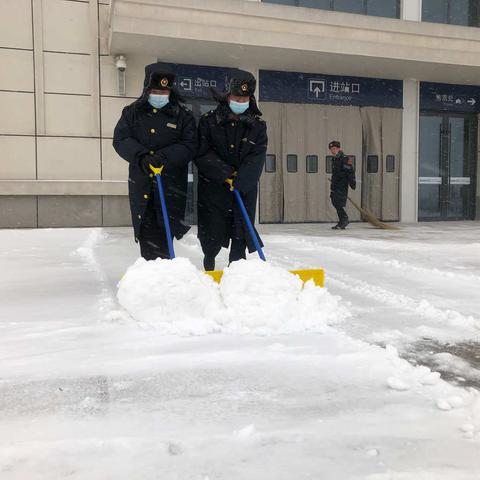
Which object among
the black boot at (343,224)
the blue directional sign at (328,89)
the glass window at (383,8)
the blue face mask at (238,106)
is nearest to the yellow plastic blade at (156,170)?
the blue face mask at (238,106)

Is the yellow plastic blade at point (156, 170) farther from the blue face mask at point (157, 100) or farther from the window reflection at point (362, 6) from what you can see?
the window reflection at point (362, 6)

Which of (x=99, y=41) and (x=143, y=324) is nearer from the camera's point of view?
(x=143, y=324)

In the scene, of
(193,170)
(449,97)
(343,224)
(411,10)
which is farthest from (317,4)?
(343,224)

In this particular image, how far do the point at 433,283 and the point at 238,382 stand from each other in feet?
7.99

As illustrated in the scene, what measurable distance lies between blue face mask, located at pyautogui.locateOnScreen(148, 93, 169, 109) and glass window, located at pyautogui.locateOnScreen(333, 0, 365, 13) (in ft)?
28.2

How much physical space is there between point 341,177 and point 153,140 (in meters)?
6.02

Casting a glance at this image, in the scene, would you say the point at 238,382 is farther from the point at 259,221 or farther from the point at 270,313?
the point at 259,221

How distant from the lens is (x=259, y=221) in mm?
10266

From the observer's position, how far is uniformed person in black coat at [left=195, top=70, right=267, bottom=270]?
10.9ft

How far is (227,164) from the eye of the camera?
134 inches

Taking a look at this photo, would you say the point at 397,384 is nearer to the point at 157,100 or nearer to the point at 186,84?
the point at 157,100

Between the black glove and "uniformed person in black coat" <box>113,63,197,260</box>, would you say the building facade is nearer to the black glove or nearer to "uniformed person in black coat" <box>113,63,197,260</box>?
"uniformed person in black coat" <box>113,63,197,260</box>

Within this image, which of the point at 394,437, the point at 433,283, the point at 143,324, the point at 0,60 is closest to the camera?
the point at 394,437

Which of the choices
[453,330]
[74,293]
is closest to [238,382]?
[453,330]
